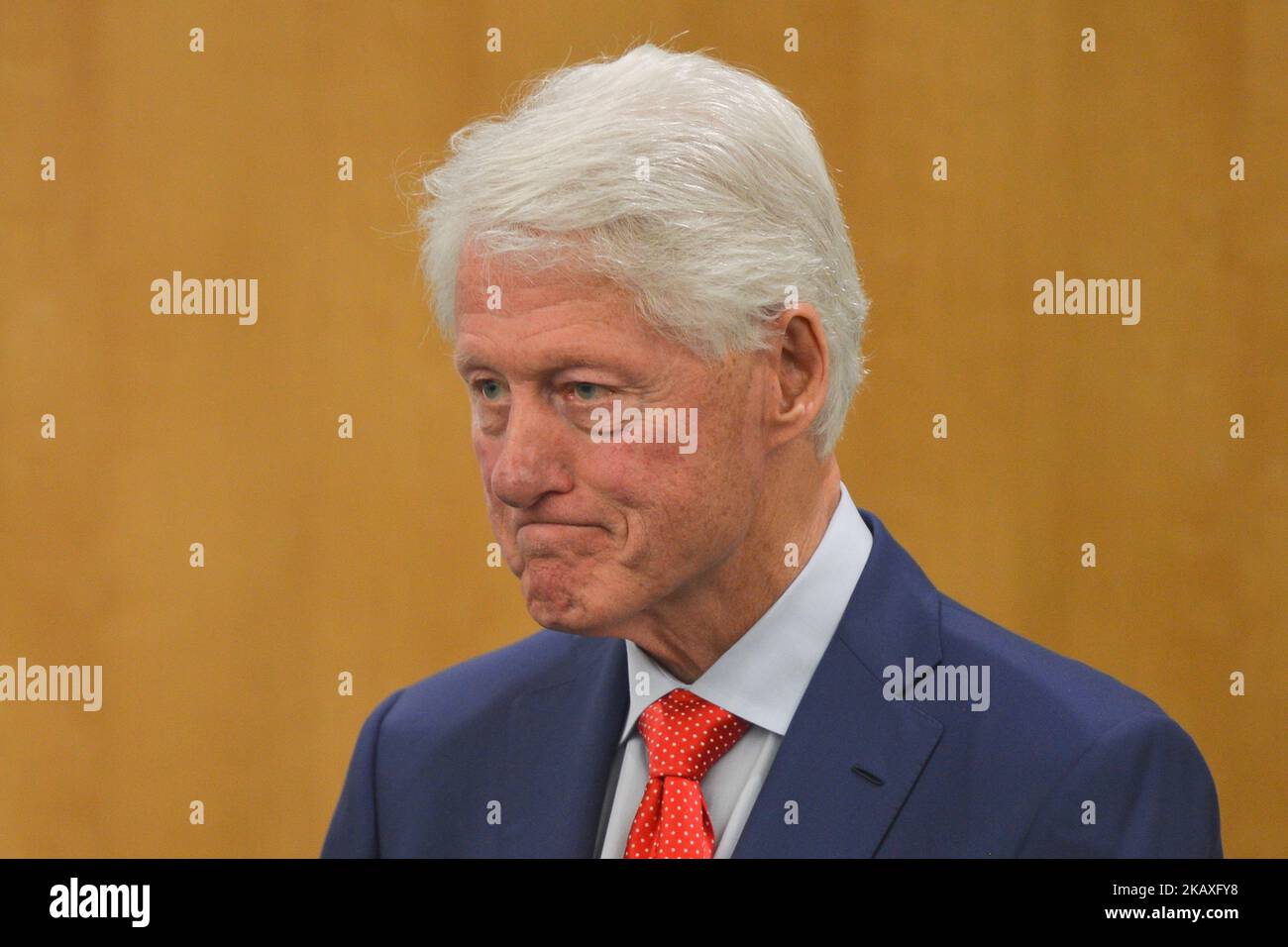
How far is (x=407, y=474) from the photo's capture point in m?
2.84

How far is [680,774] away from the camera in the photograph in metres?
1.77

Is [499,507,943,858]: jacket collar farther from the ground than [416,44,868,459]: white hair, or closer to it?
closer to it

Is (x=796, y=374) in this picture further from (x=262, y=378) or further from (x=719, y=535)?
(x=262, y=378)

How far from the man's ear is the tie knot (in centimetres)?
30

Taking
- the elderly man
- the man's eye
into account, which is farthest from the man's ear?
the man's eye

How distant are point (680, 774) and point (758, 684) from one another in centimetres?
13

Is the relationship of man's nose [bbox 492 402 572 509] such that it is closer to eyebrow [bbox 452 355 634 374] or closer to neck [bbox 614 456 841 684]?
eyebrow [bbox 452 355 634 374]

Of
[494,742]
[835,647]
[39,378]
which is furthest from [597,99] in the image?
[39,378]

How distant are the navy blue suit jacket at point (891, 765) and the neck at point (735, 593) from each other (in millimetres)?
92

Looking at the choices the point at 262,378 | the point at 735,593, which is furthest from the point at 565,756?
the point at 262,378

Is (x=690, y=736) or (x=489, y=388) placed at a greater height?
(x=489, y=388)

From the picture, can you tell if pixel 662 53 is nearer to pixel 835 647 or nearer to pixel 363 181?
pixel 835 647

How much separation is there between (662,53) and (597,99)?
124 mm

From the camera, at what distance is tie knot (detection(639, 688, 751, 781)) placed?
1.78m
